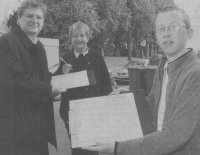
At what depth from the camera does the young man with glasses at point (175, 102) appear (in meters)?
1.60

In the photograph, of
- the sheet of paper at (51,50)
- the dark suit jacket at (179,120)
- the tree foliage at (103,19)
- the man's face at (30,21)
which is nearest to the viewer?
the dark suit jacket at (179,120)

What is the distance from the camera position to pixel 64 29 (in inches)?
950

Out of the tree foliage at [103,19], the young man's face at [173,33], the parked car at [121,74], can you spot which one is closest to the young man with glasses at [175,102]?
the young man's face at [173,33]

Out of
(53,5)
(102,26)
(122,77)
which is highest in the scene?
(53,5)

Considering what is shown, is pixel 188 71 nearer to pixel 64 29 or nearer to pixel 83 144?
pixel 83 144

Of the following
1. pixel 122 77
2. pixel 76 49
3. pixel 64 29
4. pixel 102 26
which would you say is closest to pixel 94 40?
pixel 102 26

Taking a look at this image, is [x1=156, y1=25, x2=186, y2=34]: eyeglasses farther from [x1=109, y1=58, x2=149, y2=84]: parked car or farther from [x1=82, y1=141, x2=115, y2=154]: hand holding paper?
[x1=109, y1=58, x2=149, y2=84]: parked car

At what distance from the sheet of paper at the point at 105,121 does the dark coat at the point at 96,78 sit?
1.77 metres

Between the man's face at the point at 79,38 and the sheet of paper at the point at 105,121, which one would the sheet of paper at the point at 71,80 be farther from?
the sheet of paper at the point at 105,121

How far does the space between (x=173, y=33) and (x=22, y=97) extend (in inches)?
59.3

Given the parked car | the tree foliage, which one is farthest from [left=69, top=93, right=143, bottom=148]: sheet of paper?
the parked car

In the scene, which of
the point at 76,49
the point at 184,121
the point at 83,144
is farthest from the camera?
the point at 76,49

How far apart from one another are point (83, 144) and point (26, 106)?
3.66 ft

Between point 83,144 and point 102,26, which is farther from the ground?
point 83,144
